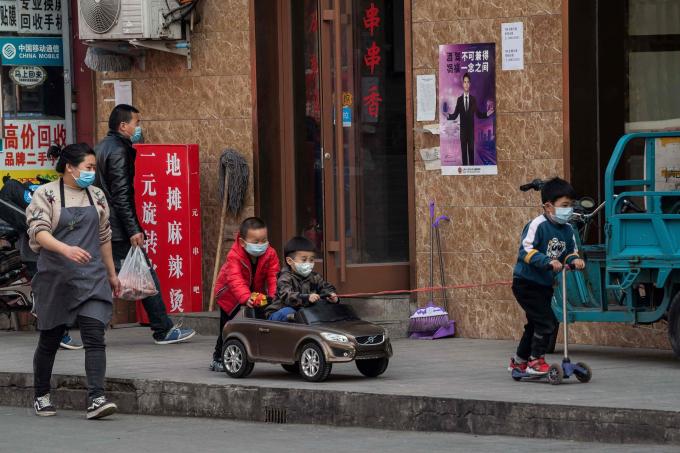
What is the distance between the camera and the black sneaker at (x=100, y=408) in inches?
382

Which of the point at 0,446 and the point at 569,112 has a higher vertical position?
the point at 569,112

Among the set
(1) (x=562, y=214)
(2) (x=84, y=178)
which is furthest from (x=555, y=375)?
(2) (x=84, y=178)

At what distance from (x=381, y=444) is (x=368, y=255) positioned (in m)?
4.96

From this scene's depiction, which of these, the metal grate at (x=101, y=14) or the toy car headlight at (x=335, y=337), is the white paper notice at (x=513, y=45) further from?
the metal grate at (x=101, y=14)

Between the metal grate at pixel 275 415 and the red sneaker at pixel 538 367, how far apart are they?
1679 mm

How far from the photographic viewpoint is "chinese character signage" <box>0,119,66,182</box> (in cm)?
1484

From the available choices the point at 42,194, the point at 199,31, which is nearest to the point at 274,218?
the point at 199,31

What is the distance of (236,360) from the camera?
10555mm

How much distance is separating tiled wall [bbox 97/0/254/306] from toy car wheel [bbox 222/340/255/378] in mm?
3347

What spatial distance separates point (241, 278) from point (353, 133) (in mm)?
3199

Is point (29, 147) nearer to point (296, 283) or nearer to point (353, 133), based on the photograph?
point (353, 133)

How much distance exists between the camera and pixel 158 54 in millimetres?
14266

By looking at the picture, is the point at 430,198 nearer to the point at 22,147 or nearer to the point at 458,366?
the point at 458,366

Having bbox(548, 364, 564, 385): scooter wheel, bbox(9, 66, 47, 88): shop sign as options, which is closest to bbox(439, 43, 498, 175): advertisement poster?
bbox(548, 364, 564, 385): scooter wheel
